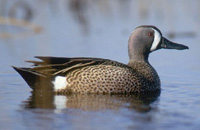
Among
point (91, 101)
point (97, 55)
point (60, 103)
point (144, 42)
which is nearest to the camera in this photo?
point (60, 103)

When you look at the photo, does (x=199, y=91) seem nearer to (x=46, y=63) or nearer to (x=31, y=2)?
(x=46, y=63)

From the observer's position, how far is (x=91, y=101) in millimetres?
7008

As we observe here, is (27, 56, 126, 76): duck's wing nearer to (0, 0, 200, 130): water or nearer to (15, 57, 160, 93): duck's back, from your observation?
(15, 57, 160, 93): duck's back

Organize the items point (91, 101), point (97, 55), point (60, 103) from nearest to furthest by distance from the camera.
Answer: point (60, 103) < point (91, 101) < point (97, 55)

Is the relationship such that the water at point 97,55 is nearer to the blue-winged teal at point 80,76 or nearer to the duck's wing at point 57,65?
the blue-winged teal at point 80,76

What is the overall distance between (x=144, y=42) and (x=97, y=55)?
7.30ft

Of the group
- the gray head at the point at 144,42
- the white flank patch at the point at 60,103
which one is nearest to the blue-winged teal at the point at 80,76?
the white flank patch at the point at 60,103

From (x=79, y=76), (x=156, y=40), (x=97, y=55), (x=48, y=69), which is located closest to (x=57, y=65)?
(x=48, y=69)

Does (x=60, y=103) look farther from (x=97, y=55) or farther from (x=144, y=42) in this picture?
(x=97, y=55)

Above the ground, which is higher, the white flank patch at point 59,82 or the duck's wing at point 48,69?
the duck's wing at point 48,69

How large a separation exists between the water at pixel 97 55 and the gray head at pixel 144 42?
1.78ft

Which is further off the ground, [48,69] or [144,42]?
[144,42]

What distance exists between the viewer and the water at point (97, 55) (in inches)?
234

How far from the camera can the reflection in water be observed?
6.63 metres
